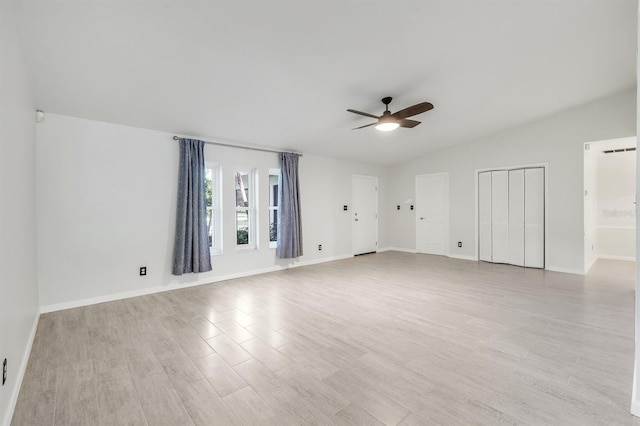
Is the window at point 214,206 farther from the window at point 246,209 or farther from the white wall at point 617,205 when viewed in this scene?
the white wall at point 617,205

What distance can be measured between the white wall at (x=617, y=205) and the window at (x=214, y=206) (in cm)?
820

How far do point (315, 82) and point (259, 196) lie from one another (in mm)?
2519

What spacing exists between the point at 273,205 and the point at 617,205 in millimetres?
7502

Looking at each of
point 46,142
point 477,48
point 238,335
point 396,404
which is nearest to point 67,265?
point 46,142

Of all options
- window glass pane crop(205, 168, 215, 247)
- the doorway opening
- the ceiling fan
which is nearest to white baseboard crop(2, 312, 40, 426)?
window glass pane crop(205, 168, 215, 247)

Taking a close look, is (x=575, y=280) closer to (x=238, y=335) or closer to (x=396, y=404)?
(x=396, y=404)

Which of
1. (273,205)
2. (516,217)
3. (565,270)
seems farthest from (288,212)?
(565,270)

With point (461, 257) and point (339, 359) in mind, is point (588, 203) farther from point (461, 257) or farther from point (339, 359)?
point (339, 359)

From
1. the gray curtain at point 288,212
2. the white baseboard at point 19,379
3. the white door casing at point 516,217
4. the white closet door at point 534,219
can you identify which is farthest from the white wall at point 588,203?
the white baseboard at point 19,379

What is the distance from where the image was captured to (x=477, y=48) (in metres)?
2.98

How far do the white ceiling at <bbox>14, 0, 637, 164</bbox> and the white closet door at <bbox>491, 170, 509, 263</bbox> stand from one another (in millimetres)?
1709

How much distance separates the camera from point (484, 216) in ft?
20.1

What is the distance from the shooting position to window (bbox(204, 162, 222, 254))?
15.5 ft

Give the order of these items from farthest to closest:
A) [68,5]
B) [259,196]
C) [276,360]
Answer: [259,196]
[276,360]
[68,5]
